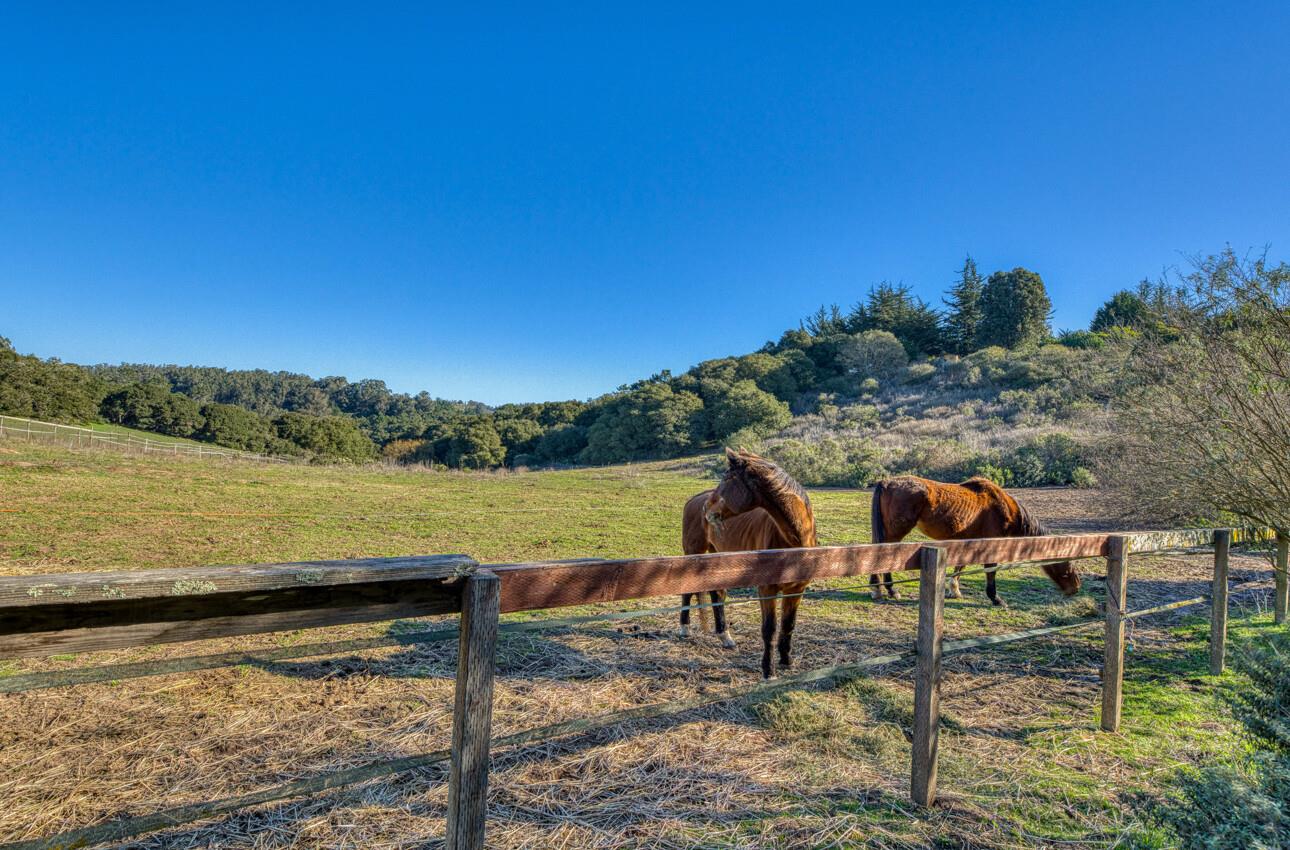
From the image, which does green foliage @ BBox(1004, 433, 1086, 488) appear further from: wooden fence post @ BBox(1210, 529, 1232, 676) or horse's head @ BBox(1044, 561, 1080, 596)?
wooden fence post @ BBox(1210, 529, 1232, 676)

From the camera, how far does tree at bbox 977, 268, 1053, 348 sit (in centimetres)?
5509

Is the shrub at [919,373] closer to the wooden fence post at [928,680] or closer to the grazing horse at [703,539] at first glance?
the grazing horse at [703,539]

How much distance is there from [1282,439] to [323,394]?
12143cm

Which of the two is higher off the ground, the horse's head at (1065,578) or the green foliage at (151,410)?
the green foliage at (151,410)

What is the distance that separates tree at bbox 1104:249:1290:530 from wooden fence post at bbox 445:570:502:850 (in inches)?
300

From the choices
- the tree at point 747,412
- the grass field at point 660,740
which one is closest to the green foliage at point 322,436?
the tree at point 747,412

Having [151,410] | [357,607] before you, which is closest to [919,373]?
[357,607]

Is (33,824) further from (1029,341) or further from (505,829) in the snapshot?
(1029,341)

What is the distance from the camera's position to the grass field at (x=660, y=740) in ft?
9.02

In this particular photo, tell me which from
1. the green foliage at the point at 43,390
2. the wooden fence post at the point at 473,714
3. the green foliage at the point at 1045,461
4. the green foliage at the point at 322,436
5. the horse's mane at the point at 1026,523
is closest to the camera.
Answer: the wooden fence post at the point at 473,714

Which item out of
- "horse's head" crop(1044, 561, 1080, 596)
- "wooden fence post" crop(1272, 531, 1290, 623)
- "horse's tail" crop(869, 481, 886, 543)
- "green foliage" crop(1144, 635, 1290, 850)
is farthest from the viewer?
"horse's tail" crop(869, 481, 886, 543)

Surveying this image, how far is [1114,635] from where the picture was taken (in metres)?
3.92

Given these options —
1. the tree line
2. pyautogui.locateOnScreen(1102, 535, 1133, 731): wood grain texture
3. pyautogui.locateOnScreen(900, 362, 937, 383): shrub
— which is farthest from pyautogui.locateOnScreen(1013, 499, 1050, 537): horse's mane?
pyautogui.locateOnScreen(900, 362, 937, 383): shrub

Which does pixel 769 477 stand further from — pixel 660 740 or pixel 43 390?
pixel 43 390
